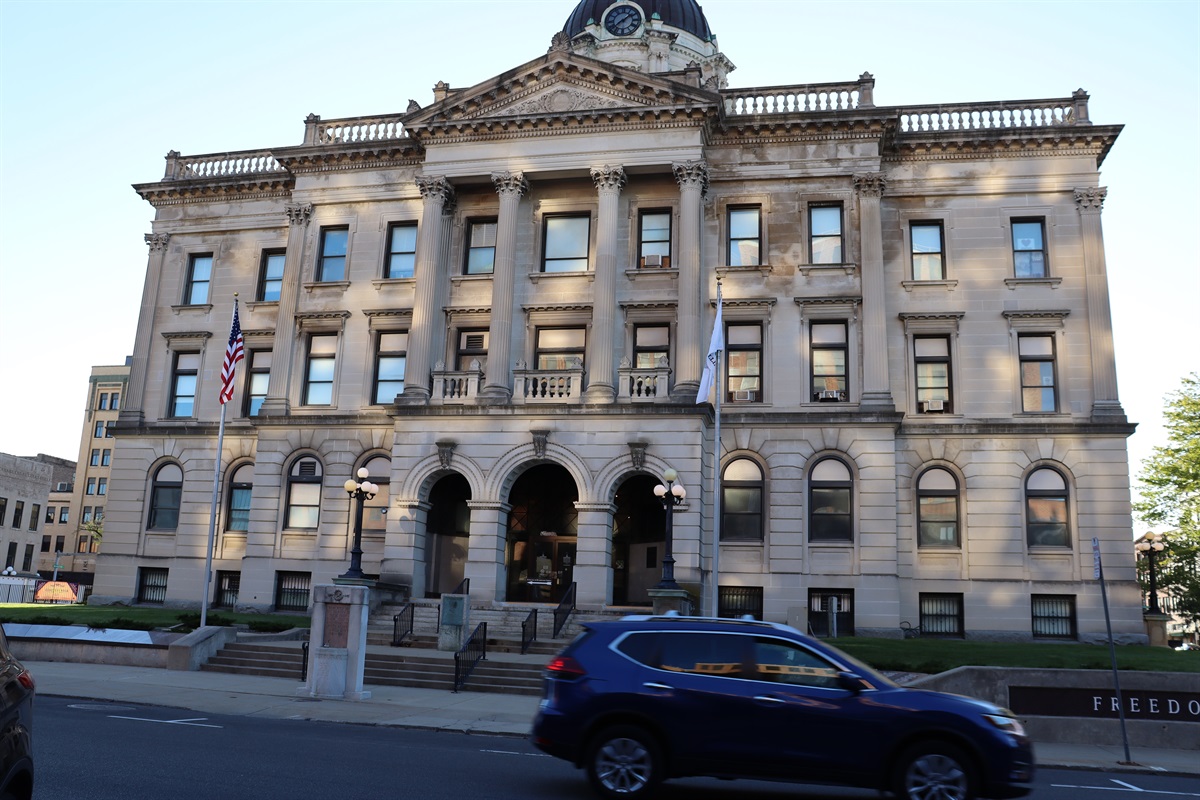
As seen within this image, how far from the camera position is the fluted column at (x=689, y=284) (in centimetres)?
3222

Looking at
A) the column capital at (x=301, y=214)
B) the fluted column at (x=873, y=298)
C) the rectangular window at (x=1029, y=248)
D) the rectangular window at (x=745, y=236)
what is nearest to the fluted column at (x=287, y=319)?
the column capital at (x=301, y=214)

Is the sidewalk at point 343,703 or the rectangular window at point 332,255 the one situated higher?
the rectangular window at point 332,255

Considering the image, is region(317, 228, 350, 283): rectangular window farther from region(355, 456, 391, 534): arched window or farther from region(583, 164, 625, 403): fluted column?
region(583, 164, 625, 403): fluted column

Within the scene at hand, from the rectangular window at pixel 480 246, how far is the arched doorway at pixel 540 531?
7.66 meters

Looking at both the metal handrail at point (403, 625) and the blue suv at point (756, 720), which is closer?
the blue suv at point (756, 720)

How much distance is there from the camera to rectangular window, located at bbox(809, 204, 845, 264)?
3494cm

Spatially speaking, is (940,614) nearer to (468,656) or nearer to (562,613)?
(562,613)

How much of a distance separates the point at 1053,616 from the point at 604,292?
696 inches

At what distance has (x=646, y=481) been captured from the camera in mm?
34250

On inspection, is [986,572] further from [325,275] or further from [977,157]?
[325,275]

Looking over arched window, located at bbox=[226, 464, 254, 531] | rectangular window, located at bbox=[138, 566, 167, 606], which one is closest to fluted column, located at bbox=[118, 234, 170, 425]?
arched window, located at bbox=[226, 464, 254, 531]

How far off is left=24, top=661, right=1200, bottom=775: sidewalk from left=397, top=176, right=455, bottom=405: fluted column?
41.5ft

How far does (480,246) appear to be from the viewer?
37156 millimetres

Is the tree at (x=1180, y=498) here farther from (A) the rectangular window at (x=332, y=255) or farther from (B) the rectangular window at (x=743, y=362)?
(A) the rectangular window at (x=332, y=255)
